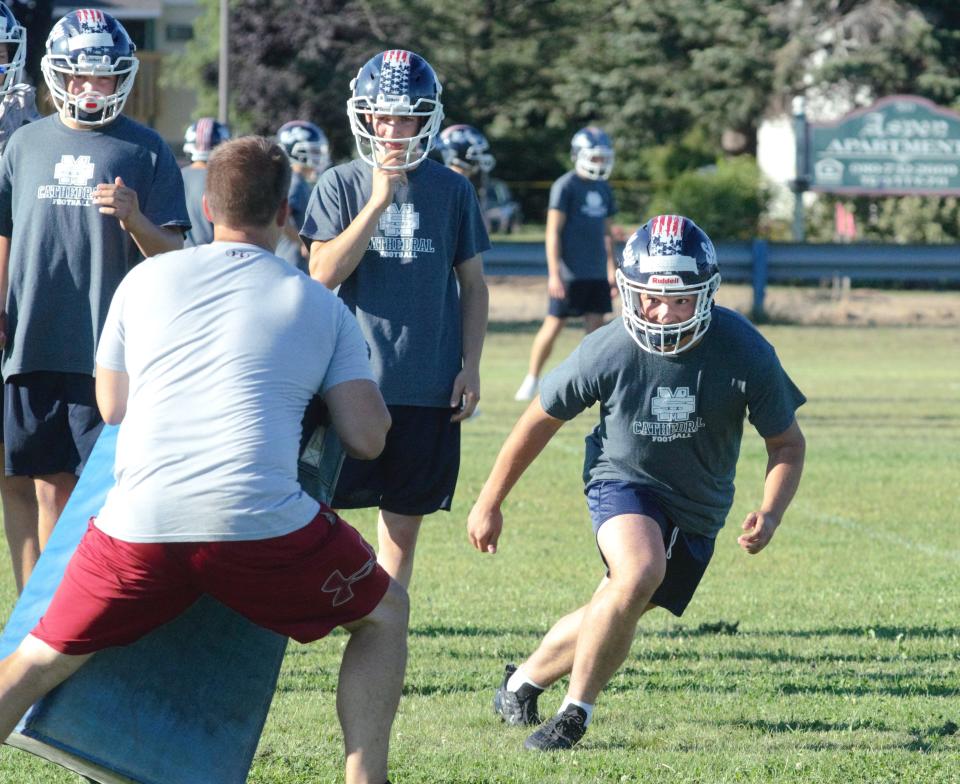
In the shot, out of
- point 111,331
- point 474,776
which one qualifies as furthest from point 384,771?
point 111,331

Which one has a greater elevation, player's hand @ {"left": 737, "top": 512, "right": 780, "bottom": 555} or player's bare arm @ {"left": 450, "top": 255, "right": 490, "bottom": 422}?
player's bare arm @ {"left": 450, "top": 255, "right": 490, "bottom": 422}

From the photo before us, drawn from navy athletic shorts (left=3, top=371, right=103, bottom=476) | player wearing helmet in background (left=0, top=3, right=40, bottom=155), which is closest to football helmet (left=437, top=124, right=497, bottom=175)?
player wearing helmet in background (left=0, top=3, right=40, bottom=155)

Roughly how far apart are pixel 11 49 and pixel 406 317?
182cm

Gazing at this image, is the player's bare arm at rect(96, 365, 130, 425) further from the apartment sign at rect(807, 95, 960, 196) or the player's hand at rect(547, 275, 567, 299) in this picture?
the apartment sign at rect(807, 95, 960, 196)

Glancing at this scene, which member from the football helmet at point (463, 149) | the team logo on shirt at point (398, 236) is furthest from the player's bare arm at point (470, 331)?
the football helmet at point (463, 149)

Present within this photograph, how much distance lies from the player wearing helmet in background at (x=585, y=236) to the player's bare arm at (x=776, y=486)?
9.52m

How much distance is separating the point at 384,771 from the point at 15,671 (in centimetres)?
97

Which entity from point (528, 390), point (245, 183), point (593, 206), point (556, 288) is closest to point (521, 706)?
point (245, 183)

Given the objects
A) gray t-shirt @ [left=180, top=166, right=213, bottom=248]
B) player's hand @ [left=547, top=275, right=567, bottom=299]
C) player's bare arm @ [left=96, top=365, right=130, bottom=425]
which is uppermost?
player's bare arm @ [left=96, top=365, right=130, bottom=425]

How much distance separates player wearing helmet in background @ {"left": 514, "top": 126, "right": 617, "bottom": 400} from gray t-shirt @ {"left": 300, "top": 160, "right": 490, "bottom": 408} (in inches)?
348

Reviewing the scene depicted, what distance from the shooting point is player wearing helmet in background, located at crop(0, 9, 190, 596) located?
18.5 feet

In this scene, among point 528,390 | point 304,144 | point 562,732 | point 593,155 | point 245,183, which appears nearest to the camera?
point 245,183

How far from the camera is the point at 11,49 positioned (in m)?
6.10

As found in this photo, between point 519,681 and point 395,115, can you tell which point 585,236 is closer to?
point 395,115
